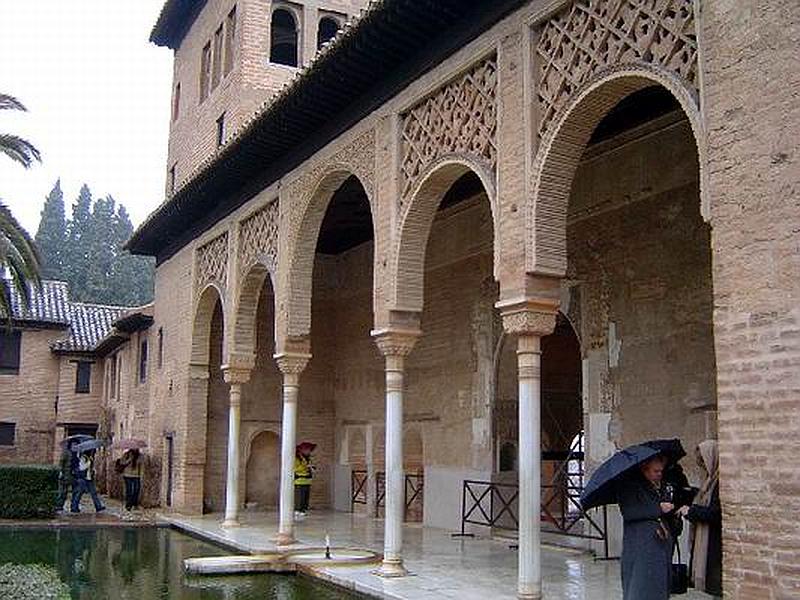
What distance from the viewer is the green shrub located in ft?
56.6

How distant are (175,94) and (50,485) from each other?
10721 mm

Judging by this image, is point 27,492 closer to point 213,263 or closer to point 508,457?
point 213,263

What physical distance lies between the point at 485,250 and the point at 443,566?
5.47 meters

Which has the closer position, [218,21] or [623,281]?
[623,281]

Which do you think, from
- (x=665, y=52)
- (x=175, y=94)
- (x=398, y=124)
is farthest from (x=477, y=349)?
(x=175, y=94)

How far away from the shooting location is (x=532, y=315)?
8359 mm

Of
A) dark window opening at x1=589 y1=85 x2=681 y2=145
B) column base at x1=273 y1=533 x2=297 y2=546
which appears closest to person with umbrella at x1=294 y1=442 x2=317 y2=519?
column base at x1=273 y1=533 x2=297 y2=546

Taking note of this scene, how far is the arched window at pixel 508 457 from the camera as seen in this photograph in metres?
14.3

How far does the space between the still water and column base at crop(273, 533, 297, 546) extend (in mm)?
844

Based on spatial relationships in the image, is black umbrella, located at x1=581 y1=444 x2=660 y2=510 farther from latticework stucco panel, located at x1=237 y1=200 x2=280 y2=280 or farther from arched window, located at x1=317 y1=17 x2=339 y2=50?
arched window, located at x1=317 y1=17 x2=339 y2=50

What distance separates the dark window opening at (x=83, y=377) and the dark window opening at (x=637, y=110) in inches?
903

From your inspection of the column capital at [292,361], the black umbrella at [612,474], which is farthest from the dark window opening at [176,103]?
the black umbrella at [612,474]

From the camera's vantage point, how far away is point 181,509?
59.5 feet

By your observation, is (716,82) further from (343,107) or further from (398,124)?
(343,107)
